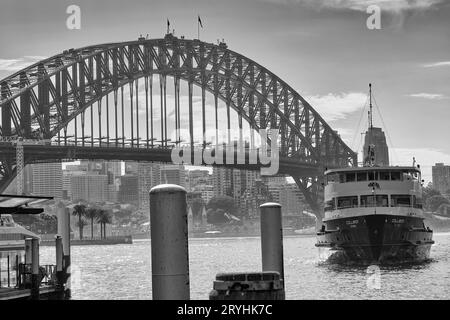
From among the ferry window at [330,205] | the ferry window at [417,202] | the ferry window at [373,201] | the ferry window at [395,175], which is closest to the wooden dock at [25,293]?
the ferry window at [373,201]

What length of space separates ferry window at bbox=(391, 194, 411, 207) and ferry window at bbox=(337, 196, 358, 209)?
199 cm

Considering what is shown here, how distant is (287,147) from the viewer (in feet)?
477

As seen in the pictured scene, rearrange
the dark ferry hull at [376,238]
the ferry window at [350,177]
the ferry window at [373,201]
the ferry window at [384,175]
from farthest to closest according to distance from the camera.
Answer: the ferry window at [350,177], the ferry window at [384,175], the ferry window at [373,201], the dark ferry hull at [376,238]

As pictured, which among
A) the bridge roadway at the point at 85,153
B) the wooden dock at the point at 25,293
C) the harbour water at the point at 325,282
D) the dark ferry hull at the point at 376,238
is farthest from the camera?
the bridge roadway at the point at 85,153

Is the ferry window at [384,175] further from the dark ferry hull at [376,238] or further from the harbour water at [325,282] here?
the harbour water at [325,282]

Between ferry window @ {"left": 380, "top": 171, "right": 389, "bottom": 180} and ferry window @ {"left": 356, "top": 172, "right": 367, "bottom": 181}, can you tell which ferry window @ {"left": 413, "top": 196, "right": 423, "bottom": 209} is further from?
ferry window @ {"left": 356, "top": 172, "right": 367, "bottom": 181}

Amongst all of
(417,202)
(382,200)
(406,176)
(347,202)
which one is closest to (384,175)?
(382,200)

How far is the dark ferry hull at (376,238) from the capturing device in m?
51.8

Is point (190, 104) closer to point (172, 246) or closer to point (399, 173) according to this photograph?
point (399, 173)

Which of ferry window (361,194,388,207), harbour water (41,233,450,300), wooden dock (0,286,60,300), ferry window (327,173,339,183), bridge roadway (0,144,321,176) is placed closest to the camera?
wooden dock (0,286,60,300)

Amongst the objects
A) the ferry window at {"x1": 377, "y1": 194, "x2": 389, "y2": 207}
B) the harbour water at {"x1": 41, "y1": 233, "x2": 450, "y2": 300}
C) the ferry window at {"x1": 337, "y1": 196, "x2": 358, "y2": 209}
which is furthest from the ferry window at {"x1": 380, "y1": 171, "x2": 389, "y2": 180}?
the harbour water at {"x1": 41, "y1": 233, "x2": 450, "y2": 300}

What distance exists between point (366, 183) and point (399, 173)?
218 centimetres

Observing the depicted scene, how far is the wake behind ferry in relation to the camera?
171 ft

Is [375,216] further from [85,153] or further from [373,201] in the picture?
[85,153]
